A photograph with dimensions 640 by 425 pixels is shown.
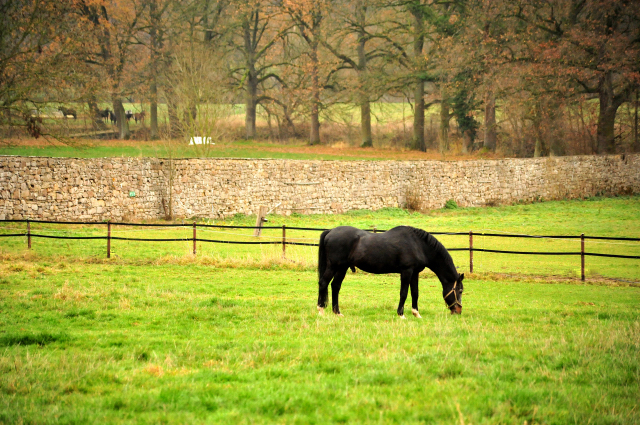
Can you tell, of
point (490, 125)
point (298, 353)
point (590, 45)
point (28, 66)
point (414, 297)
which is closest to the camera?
point (298, 353)

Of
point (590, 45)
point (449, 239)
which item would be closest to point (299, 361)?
point (449, 239)

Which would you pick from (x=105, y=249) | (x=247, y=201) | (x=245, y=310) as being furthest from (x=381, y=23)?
(x=245, y=310)

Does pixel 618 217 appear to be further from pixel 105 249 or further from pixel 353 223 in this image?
pixel 105 249

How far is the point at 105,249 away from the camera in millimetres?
18422

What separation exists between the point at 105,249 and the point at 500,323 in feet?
44.0

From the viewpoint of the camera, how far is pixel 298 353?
6551 mm

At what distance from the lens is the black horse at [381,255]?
30.5 feet

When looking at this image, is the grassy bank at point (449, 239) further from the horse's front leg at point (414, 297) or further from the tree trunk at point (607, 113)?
the horse's front leg at point (414, 297)

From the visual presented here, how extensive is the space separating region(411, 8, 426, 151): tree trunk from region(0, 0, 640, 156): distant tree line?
10 cm

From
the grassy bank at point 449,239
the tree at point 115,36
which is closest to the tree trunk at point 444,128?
the grassy bank at point 449,239

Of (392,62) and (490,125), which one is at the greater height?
(392,62)

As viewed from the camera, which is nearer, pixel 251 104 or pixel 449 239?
pixel 449 239

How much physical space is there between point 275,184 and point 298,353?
23020 mm

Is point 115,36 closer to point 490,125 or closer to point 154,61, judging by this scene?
point 154,61
